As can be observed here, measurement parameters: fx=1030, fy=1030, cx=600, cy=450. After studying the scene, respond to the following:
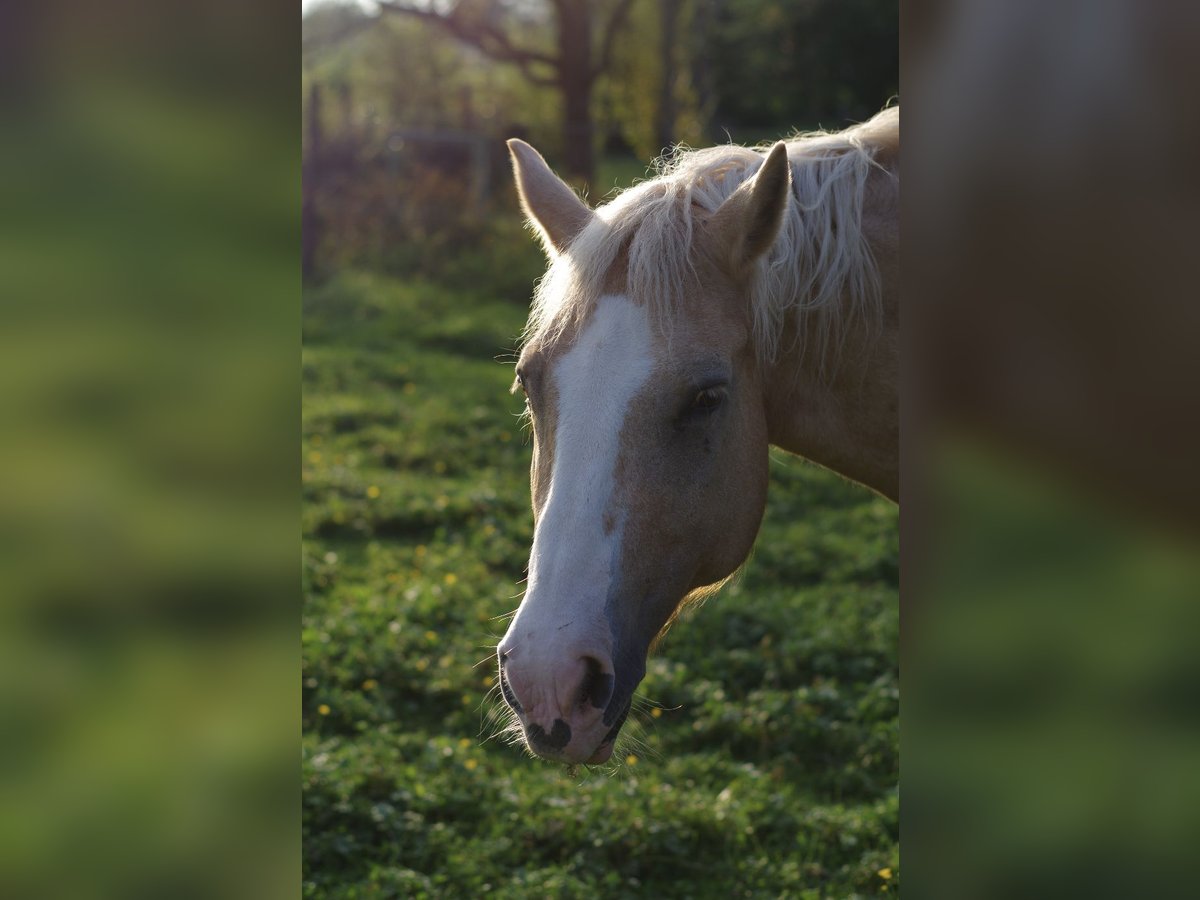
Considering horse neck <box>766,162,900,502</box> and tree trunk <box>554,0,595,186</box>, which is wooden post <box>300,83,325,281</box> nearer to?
tree trunk <box>554,0,595,186</box>

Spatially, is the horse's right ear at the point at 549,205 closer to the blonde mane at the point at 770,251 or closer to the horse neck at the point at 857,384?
the blonde mane at the point at 770,251

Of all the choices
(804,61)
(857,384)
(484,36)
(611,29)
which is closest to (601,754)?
(857,384)

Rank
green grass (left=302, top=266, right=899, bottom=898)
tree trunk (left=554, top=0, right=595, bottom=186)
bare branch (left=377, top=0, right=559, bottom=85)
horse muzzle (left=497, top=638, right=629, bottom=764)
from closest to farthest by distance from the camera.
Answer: horse muzzle (left=497, top=638, right=629, bottom=764) → green grass (left=302, top=266, right=899, bottom=898) → tree trunk (left=554, top=0, right=595, bottom=186) → bare branch (left=377, top=0, right=559, bottom=85)

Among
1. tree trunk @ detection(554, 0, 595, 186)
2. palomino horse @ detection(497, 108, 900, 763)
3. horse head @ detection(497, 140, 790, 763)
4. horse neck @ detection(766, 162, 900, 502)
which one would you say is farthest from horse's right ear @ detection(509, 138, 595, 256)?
tree trunk @ detection(554, 0, 595, 186)

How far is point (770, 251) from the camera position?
223 centimetres

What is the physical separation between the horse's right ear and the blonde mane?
10cm

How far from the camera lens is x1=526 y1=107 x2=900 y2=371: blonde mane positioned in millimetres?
2105

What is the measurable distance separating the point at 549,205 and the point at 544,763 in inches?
89.8
